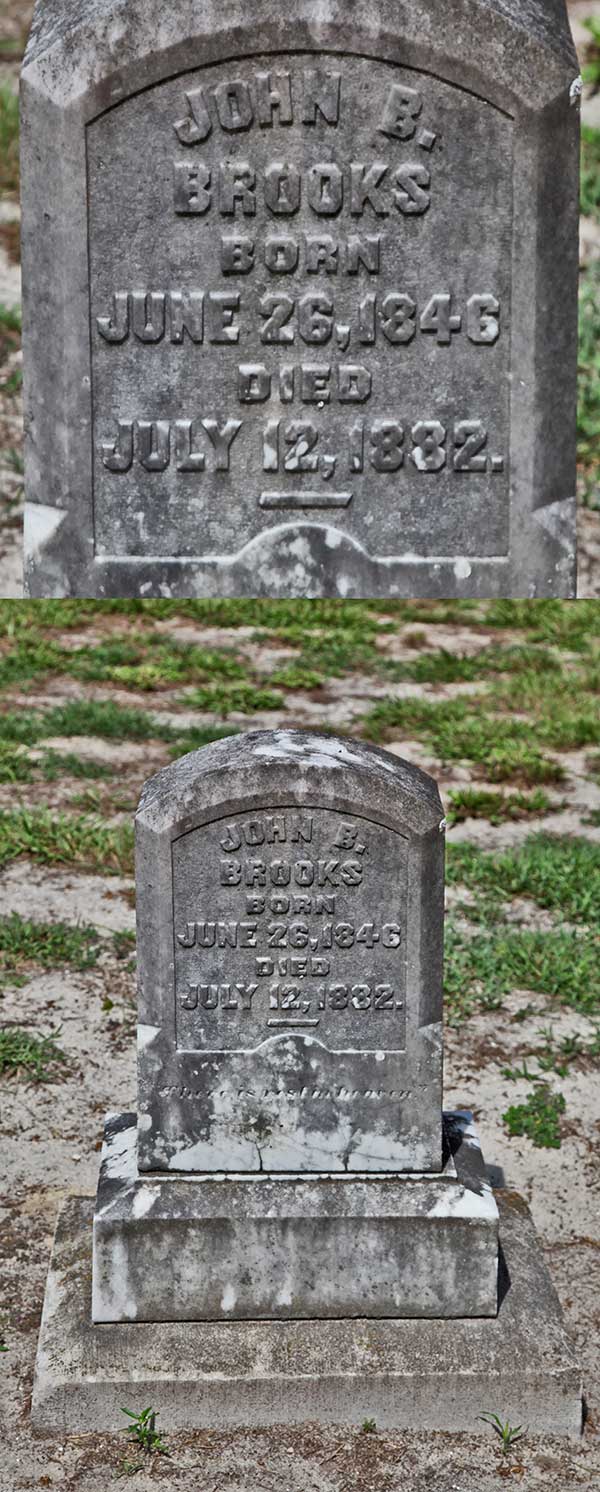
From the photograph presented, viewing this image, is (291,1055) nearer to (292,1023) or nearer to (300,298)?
(292,1023)

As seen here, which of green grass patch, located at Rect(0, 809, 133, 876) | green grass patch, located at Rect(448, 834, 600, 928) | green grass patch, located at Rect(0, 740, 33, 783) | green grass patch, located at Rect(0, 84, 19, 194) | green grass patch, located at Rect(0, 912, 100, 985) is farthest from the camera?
green grass patch, located at Rect(0, 84, 19, 194)

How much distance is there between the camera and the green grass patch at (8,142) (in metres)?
12.0

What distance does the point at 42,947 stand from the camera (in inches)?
236

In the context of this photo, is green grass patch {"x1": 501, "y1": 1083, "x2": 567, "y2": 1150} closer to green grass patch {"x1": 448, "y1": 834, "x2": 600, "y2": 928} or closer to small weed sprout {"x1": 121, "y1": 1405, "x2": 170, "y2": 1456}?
green grass patch {"x1": 448, "y1": 834, "x2": 600, "y2": 928}

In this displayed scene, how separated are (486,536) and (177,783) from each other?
1155 mm

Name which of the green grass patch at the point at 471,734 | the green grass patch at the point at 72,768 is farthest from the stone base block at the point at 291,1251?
the green grass patch at the point at 471,734

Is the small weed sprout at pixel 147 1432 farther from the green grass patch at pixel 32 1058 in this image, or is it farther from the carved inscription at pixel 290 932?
the green grass patch at pixel 32 1058

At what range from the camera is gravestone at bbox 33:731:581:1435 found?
373cm

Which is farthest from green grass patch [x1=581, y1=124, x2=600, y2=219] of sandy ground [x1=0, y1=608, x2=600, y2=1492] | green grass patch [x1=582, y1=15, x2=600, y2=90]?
sandy ground [x1=0, y1=608, x2=600, y2=1492]

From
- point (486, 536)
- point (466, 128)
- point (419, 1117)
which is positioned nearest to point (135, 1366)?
point (419, 1117)

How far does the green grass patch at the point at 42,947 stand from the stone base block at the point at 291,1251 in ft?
6.93

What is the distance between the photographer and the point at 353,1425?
373 cm

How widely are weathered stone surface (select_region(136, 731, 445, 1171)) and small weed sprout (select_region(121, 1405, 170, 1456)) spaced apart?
20.3 inches

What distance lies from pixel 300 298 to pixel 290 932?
Answer: 5.09ft
